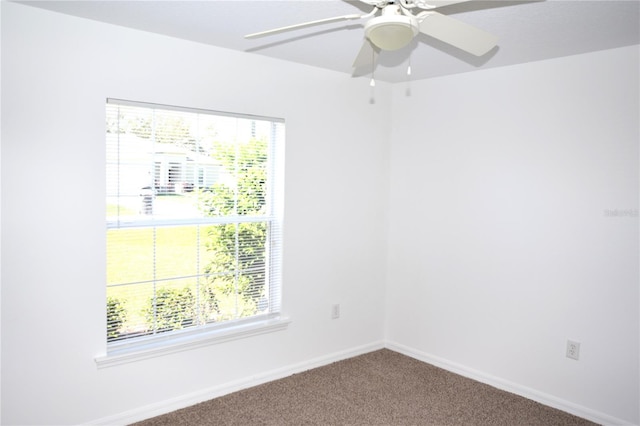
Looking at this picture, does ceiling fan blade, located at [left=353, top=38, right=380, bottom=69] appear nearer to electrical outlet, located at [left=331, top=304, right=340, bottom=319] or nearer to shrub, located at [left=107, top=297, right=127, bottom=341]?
shrub, located at [left=107, top=297, right=127, bottom=341]

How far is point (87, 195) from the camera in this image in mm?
2602

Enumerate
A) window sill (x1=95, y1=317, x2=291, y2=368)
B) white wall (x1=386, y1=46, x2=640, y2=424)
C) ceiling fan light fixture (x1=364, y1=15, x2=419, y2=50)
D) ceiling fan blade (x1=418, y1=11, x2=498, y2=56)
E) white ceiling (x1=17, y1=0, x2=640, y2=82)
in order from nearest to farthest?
ceiling fan light fixture (x1=364, y1=15, x2=419, y2=50) < ceiling fan blade (x1=418, y1=11, x2=498, y2=56) < white ceiling (x1=17, y1=0, x2=640, y2=82) < window sill (x1=95, y1=317, x2=291, y2=368) < white wall (x1=386, y1=46, x2=640, y2=424)

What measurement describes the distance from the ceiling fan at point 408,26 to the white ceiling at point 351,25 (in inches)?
6.3

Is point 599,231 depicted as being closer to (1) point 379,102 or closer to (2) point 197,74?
(1) point 379,102

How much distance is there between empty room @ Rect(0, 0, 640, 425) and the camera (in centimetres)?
244

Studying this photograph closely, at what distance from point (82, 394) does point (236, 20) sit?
222 centimetres

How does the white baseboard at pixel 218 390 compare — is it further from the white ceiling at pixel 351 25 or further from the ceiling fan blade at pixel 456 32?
the ceiling fan blade at pixel 456 32

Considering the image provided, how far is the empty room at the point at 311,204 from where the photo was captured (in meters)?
2.44

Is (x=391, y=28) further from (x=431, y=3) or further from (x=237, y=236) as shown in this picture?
(x=237, y=236)

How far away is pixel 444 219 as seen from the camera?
3.74 meters

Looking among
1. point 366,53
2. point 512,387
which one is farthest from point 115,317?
point 512,387

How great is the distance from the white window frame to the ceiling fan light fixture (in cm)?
164

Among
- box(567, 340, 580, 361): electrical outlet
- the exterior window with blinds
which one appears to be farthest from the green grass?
box(567, 340, 580, 361): electrical outlet

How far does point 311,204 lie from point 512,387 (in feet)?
6.39
